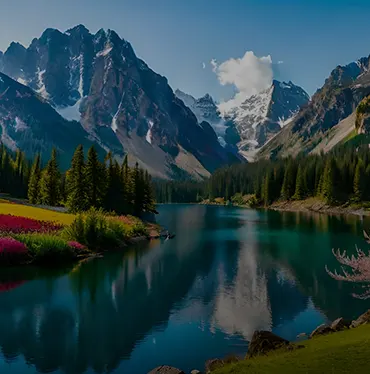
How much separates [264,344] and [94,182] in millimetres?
70209

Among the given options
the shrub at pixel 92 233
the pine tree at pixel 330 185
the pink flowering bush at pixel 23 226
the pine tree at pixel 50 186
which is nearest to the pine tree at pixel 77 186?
the pine tree at pixel 50 186

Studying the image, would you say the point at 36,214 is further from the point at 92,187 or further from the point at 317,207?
the point at 317,207

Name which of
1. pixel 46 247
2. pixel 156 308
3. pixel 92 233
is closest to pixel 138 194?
pixel 92 233

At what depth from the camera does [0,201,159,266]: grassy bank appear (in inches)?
Result: 1764

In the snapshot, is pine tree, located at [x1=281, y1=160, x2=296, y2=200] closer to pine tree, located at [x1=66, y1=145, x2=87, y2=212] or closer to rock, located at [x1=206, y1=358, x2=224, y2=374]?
pine tree, located at [x1=66, y1=145, x2=87, y2=212]

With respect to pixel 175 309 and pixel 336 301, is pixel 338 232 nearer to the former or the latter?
pixel 336 301

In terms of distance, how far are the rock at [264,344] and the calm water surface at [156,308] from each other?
320 cm

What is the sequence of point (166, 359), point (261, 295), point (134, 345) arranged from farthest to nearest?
1. point (261, 295)
2. point (134, 345)
3. point (166, 359)

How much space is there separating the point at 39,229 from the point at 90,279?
16.0 meters

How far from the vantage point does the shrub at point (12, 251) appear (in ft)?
144

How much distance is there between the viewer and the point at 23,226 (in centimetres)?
5278

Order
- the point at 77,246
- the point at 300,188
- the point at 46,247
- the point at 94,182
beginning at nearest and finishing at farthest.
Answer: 1. the point at 46,247
2. the point at 77,246
3. the point at 94,182
4. the point at 300,188

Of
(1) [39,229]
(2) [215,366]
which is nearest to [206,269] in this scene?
(1) [39,229]

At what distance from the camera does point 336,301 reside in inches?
1332
